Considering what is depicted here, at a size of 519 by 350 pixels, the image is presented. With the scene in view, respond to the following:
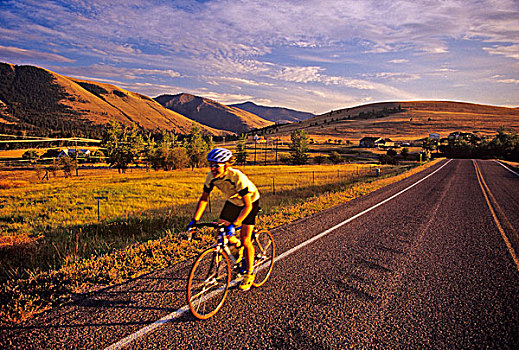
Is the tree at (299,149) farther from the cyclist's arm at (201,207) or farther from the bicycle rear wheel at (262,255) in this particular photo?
the cyclist's arm at (201,207)

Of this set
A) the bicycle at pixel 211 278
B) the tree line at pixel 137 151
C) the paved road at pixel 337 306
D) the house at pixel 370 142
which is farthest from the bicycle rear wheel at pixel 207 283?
the house at pixel 370 142

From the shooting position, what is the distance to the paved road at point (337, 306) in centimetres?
336

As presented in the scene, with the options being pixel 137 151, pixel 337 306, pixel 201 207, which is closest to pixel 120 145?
pixel 137 151

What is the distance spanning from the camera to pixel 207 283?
13.3ft

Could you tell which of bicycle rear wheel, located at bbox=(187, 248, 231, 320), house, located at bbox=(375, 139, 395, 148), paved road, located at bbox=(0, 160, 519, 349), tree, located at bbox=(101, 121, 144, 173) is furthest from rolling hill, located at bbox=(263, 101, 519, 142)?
bicycle rear wheel, located at bbox=(187, 248, 231, 320)

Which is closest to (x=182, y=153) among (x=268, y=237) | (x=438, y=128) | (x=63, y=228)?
(x=63, y=228)

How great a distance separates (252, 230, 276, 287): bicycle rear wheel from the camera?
498cm

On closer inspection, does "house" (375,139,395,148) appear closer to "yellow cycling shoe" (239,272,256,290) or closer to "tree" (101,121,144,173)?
"tree" (101,121,144,173)

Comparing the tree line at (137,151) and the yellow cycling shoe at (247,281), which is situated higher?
the tree line at (137,151)

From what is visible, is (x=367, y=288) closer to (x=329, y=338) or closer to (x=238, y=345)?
(x=329, y=338)

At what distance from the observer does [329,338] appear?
134 inches

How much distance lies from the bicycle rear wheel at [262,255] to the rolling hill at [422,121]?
419 feet

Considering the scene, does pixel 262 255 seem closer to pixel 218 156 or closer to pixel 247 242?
pixel 247 242

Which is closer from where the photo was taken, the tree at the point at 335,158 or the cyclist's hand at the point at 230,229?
the cyclist's hand at the point at 230,229
